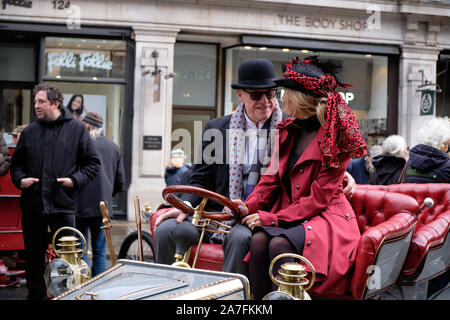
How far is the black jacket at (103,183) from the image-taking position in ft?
21.3

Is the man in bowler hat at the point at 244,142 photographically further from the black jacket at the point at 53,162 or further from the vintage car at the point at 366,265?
the black jacket at the point at 53,162

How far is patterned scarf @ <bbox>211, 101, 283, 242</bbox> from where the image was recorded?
421 centimetres

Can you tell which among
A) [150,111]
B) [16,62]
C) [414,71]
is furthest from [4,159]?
[414,71]

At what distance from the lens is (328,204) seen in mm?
3504

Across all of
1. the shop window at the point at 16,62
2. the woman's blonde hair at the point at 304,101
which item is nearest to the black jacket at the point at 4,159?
the woman's blonde hair at the point at 304,101

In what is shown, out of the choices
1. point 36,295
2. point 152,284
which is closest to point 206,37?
point 36,295

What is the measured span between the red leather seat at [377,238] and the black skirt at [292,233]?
33 cm

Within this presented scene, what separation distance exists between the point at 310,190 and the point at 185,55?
10761mm

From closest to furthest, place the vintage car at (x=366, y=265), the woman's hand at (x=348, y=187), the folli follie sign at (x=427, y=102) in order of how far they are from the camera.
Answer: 1. the vintage car at (x=366, y=265)
2. the woman's hand at (x=348, y=187)
3. the folli follie sign at (x=427, y=102)

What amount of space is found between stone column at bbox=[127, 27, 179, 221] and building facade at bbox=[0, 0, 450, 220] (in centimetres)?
2

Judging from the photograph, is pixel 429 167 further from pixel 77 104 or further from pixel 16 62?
pixel 16 62

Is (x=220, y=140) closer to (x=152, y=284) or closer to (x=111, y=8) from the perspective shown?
(x=152, y=284)

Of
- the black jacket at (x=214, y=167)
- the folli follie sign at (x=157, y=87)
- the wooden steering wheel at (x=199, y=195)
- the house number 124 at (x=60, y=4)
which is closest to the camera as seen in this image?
the wooden steering wheel at (x=199, y=195)

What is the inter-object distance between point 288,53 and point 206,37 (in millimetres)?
2093
